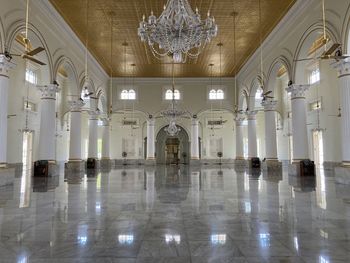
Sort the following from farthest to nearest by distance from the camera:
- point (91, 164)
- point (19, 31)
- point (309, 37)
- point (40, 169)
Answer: point (91, 164) < point (40, 169) < point (309, 37) < point (19, 31)

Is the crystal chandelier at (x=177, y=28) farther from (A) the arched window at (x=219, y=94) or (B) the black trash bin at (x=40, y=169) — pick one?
(A) the arched window at (x=219, y=94)

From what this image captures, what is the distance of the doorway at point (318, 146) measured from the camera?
60.8 feet

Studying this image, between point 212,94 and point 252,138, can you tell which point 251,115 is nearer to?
point 252,138

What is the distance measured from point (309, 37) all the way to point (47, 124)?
1125 cm

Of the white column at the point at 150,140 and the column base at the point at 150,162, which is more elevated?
the white column at the point at 150,140

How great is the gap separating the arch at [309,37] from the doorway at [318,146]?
296 inches

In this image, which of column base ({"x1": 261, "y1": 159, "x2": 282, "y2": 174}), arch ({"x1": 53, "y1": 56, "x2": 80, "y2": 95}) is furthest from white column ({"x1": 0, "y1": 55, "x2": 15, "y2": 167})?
column base ({"x1": 261, "y1": 159, "x2": 282, "y2": 174})

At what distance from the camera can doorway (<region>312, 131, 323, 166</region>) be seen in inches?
730

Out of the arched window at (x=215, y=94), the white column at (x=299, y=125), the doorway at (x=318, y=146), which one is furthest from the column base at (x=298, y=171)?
the arched window at (x=215, y=94)

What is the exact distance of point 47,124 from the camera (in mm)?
12992

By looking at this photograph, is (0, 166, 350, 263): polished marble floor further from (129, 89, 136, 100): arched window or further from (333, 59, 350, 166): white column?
(129, 89, 136, 100): arched window

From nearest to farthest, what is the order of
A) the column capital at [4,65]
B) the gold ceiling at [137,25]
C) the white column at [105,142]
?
1. the column capital at [4,65]
2. the gold ceiling at [137,25]
3. the white column at [105,142]

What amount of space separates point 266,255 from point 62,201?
4.55m

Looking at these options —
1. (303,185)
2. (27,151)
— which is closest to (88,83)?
(27,151)
